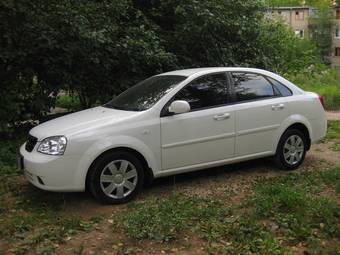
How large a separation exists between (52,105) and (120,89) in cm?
135

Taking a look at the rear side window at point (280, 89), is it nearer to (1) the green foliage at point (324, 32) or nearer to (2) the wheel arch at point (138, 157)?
(2) the wheel arch at point (138, 157)

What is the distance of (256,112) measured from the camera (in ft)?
22.0

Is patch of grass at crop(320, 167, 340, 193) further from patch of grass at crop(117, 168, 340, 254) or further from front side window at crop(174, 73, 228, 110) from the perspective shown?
front side window at crop(174, 73, 228, 110)

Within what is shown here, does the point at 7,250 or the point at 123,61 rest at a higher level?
the point at 123,61

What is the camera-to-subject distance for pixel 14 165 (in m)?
7.58

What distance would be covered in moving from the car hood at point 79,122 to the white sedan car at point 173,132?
13 millimetres

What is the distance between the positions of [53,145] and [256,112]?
8.90ft

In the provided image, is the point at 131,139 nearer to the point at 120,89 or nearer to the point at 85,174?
the point at 85,174

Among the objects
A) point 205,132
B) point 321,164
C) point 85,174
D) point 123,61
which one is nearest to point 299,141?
point 321,164

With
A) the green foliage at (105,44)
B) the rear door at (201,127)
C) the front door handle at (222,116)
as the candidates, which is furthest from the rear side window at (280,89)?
the green foliage at (105,44)

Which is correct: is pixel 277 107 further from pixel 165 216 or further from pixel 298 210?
pixel 165 216

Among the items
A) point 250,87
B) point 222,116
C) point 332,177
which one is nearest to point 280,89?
point 250,87

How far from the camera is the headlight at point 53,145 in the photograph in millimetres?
5465

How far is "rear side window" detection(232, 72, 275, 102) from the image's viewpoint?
22.0 ft
